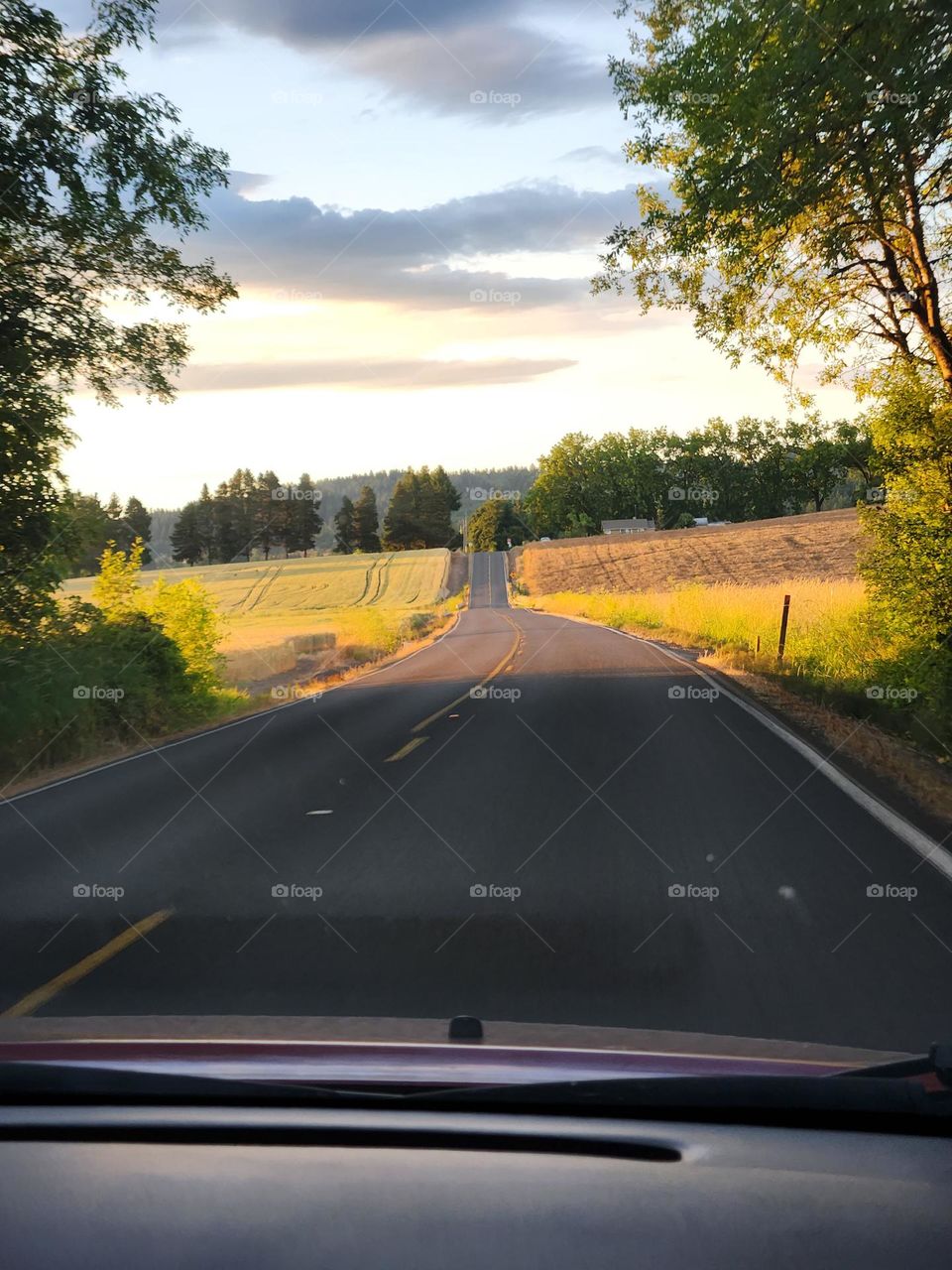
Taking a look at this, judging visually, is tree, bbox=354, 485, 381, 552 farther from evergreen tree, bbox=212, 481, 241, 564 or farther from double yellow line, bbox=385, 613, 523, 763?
double yellow line, bbox=385, 613, 523, 763

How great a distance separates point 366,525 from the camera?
159 m

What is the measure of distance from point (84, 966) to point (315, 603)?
7432cm

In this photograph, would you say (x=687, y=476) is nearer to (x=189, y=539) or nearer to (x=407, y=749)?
(x=189, y=539)

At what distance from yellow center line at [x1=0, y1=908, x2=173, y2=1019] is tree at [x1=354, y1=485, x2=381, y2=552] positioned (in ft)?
500

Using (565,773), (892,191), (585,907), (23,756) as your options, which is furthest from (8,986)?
(892,191)

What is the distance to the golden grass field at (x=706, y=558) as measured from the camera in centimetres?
7631

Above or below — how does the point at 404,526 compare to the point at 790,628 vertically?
above

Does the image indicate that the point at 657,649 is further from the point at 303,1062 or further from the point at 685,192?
the point at 303,1062

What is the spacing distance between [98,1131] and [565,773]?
9290 millimetres

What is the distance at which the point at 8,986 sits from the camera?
5941mm

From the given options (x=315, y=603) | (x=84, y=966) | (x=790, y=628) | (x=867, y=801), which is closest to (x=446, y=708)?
(x=867, y=801)

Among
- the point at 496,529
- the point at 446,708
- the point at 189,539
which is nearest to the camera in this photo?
the point at 446,708

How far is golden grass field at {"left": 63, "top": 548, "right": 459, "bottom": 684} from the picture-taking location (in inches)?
1476

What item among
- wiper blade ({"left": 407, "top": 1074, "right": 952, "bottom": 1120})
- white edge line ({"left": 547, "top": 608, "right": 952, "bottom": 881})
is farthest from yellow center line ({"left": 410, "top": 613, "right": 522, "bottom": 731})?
wiper blade ({"left": 407, "top": 1074, "right": 952, "bottom": 1120})
